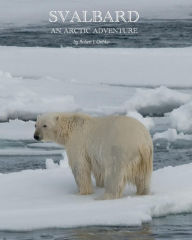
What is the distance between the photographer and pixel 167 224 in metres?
6.36

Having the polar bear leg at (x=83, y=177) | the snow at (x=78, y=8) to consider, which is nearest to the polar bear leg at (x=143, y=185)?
the polar bear leg at (x=83, y=177)

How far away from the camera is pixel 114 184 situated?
689cm

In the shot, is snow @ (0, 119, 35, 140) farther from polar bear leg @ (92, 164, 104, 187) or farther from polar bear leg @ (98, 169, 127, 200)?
polar bear leg @ (98, 169, 127, 200)

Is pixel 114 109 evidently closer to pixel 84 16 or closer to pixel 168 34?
pixel 168 34

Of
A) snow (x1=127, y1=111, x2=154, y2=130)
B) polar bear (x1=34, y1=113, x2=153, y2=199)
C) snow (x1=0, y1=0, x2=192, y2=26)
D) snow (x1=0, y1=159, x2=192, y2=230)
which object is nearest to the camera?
snow (x1=0, y1=159, x2=192, y2=230)

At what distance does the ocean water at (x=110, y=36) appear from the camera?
21.1m

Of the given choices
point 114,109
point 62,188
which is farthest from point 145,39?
point 62,188

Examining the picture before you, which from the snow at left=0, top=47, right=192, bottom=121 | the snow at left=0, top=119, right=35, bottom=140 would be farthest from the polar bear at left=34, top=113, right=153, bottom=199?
the snow at left=0, top=47, right=192, bottom=121

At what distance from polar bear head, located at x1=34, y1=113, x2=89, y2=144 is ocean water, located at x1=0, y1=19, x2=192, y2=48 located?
13.1 metres

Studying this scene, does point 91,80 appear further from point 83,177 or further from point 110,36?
point 110,36

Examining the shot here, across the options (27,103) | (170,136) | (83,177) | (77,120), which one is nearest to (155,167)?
(170,136)

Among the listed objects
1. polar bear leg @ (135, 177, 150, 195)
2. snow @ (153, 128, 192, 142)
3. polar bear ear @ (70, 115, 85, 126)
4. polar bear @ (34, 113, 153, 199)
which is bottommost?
snow @ (153, 128, 192, 142)

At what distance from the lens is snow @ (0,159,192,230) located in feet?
20.6

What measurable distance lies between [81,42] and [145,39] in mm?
1578
